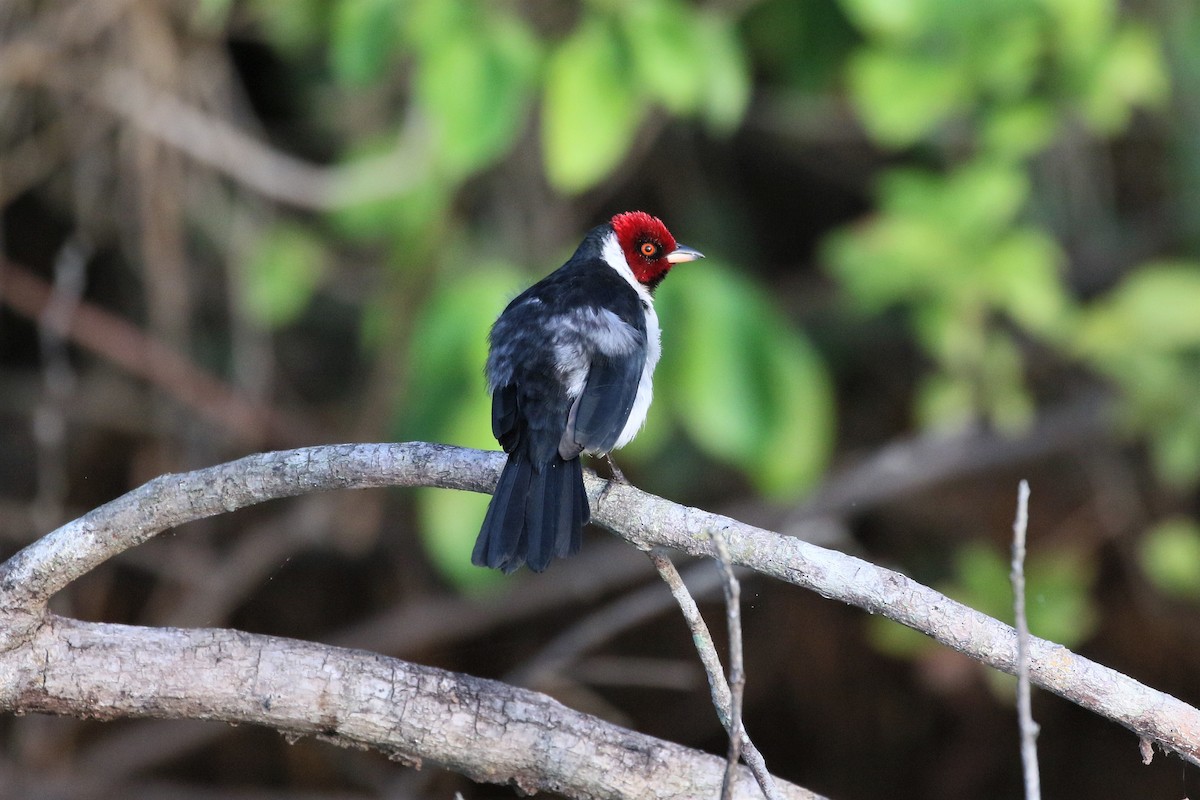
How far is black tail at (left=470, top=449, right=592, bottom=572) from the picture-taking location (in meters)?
2.44

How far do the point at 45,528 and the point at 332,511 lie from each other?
123 centimetres

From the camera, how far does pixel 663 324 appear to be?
3.85 metres

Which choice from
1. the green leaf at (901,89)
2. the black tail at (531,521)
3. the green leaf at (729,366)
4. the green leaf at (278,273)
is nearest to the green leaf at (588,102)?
the green leaf at (729,366)

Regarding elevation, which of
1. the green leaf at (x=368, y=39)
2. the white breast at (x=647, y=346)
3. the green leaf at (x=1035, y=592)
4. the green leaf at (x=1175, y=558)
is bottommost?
the white breast at (x=647, y=346)

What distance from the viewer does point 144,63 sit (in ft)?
16.3

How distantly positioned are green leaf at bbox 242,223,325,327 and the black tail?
292cm

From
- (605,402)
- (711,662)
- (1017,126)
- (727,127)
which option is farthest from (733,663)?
(727,127)

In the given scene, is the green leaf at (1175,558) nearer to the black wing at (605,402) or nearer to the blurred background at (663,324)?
the blurred background at (663,324)

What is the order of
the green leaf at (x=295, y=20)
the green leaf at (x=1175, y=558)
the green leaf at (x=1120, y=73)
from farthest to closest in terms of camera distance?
the green leaf at (x=1175, y=558) < the green leaf at (x=295, y=20) < the green leaf at (x=1120, y=73)

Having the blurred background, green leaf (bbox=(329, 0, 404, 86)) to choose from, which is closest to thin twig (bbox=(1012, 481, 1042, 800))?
the blurred background

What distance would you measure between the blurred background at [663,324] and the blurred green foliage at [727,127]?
0.02 m

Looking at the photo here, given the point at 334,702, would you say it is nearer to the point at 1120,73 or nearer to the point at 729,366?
the point at 729,366

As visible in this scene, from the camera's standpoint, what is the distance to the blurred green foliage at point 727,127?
3660 mm

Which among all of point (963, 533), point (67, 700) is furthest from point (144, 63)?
point (963, 533)
